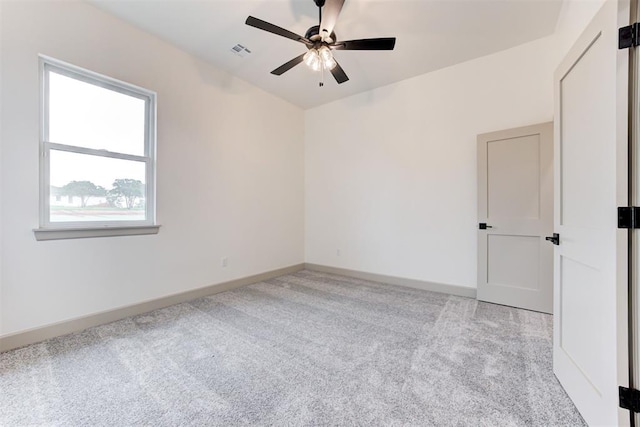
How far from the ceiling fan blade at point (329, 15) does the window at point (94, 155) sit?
2197mm

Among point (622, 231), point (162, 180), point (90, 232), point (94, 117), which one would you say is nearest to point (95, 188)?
point (90, 232)

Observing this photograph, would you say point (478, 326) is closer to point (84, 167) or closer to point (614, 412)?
point (614, 412)

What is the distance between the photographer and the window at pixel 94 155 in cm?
231

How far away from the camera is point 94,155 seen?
8.42 feet

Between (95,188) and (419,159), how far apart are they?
402 centimetres

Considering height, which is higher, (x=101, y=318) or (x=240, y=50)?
(x=240, y=50)

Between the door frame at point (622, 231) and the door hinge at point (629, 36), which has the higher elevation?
the door hinge at point (629, 36)

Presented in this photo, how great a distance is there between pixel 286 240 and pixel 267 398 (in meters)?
3.23

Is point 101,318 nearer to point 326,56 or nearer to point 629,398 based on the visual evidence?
point 326,56

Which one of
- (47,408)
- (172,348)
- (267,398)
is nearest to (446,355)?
(267,398)

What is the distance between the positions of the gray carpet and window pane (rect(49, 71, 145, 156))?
73.9 inches

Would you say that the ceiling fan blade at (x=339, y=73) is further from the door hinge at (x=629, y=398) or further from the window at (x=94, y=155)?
the door hinge at (x=629, y=398)

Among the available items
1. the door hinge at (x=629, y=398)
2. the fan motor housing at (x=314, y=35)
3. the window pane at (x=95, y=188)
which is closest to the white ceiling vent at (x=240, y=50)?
the fan motor housing at (x=314, y=35)

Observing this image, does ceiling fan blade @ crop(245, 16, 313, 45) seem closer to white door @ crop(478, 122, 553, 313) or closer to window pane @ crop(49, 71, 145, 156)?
window pane @ crop(49, 71, 145, 156)
